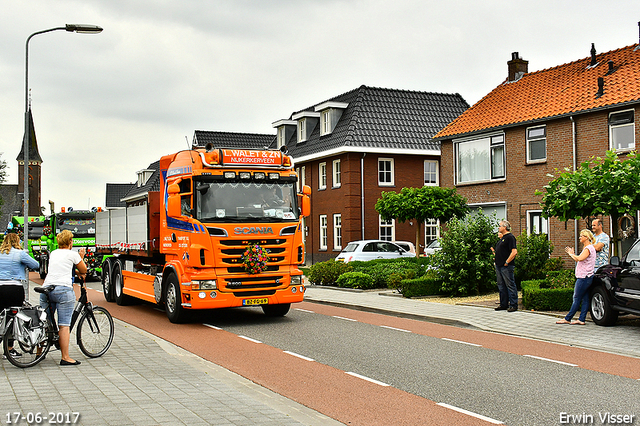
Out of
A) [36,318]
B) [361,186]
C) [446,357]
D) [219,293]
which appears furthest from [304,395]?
[361,186]

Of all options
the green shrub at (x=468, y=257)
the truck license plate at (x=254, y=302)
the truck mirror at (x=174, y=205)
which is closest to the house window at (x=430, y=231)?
the green shrub at (x=468, y=257)

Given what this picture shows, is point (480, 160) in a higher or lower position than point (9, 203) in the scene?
lower

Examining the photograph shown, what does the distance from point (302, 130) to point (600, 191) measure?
28831mm

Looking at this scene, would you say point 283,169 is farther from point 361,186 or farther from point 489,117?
point 361,186

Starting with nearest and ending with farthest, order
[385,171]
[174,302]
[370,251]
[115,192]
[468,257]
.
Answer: [174,302] < [468,257] < [370,251] < [385,171] < [115,192]

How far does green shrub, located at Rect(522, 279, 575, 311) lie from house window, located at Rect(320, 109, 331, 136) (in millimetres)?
24277

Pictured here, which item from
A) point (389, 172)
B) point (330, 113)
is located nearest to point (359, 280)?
point (389, 172)

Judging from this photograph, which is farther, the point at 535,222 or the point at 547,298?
the point at 535,222

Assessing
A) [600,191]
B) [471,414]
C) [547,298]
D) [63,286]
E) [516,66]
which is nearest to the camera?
[471,414]

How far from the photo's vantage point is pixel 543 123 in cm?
2394

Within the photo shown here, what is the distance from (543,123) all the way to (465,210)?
16.0 feet

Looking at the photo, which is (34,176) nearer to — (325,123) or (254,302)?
(325,123)

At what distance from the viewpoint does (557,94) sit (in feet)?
81.4

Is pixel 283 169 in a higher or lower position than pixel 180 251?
higher
